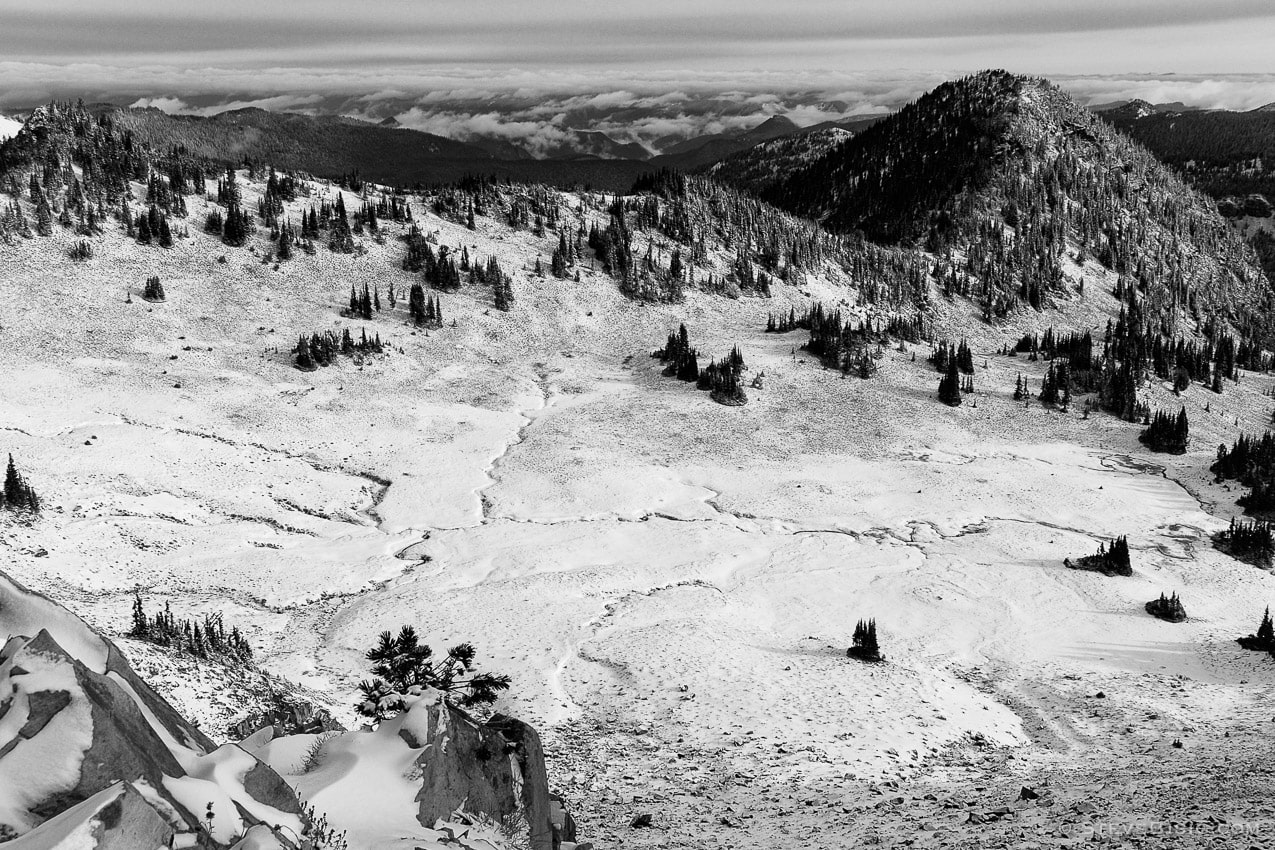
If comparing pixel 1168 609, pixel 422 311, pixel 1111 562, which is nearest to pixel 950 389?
pixel 1111 562

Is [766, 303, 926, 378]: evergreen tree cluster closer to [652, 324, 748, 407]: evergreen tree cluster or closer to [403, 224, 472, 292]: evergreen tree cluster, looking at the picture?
[652, 324, 748, 407]: evergreen tree cluster

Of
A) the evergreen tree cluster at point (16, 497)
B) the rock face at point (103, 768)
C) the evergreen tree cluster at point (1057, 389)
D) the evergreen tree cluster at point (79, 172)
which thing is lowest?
the evergreen tree cluster at point (1057, 389)

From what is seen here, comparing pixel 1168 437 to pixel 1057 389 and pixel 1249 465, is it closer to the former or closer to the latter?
pixel 1249 465

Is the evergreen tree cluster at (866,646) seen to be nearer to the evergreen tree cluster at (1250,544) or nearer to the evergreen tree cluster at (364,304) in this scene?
the evergreen tree cluster at (1250,544)

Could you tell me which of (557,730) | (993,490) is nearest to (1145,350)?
(993,490)

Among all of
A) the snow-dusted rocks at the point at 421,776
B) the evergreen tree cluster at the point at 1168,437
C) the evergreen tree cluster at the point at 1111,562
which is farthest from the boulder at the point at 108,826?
the evergreen tree cluster at the point at 1168,437

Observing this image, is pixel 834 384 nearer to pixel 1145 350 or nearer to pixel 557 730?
pixel 1145 350
